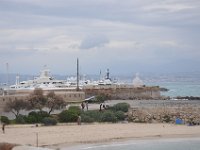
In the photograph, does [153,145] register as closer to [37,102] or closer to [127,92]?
[37,102]

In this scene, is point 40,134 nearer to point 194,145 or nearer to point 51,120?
point 51,120

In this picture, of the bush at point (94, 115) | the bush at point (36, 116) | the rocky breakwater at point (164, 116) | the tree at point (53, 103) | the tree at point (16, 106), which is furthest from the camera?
the tree at point (53, 103)

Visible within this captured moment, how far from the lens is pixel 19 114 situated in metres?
43.7

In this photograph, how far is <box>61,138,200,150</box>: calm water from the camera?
30938mm

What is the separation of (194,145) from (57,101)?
15991 mm

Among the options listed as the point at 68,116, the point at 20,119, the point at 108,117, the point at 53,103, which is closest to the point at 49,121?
the point at 20,119

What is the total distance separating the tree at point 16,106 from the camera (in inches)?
1720

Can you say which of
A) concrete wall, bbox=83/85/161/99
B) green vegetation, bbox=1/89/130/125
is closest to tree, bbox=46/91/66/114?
green vegetation, bbox=1/89/130/125

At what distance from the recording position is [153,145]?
1272 inches

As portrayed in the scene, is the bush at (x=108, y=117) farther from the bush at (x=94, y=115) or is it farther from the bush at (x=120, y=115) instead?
the bush at (x=120, y=115)

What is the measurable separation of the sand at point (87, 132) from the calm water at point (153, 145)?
4.29 ft

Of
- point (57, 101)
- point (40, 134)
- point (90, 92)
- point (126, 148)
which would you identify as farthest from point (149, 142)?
point (90, 92)

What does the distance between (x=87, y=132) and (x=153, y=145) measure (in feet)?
18.2

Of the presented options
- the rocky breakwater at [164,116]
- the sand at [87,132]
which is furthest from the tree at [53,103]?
the rocky breakwater at [164,116]
